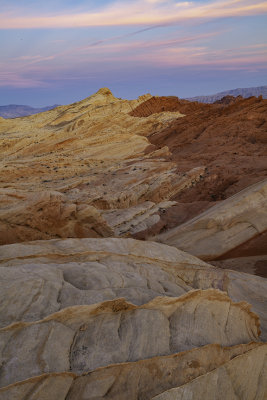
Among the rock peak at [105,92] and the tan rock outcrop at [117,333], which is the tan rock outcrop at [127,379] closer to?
the tan rock outcrop at [117,333]

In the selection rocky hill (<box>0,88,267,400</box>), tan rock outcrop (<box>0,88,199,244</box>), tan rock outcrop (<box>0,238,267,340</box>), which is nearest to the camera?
rocky hill (<box>0,88,267,400</box>)

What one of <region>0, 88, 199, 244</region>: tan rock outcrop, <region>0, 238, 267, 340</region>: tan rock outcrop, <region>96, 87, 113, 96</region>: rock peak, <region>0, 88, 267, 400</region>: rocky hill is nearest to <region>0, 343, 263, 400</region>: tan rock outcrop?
<region>0, 88, 267, 400</region>: rocky hill

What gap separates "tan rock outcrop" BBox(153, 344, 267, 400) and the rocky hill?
15mm

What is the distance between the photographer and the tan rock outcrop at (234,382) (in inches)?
175

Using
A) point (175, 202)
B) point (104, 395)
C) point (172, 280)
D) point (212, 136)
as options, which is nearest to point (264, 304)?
point (172, 280)

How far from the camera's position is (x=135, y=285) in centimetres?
594

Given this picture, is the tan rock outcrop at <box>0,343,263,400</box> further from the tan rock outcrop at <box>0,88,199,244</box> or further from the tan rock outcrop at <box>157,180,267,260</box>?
the tan rock outcrop at <box>157,180,267,260</box>

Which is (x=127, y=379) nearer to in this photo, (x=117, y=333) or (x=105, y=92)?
(x=117, y=333)

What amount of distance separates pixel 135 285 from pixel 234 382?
81.6 inches

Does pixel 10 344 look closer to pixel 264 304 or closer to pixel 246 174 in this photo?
pixel 264 304

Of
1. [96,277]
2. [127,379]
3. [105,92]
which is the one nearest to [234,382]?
[127,379]

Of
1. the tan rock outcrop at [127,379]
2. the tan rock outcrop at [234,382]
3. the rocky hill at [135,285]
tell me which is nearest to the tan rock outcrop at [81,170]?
the rocky hill at [135,285]

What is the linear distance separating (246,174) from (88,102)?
1916cm

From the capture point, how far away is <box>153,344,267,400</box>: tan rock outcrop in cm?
444
